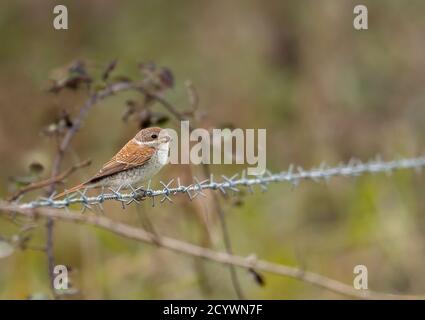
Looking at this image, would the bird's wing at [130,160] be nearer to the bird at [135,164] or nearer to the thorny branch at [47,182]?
the bird at [135,164]

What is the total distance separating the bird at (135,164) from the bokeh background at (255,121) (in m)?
0.96

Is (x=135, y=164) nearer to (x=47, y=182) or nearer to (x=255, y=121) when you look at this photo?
(x=47, y=182)

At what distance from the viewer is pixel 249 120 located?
8086 mm

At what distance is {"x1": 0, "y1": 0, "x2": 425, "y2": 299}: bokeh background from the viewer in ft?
18.5

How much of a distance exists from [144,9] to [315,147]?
9.20ft

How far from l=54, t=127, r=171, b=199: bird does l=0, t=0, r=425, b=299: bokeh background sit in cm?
96

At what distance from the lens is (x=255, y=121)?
8125 millimetres

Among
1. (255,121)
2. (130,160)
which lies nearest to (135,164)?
(130,160)

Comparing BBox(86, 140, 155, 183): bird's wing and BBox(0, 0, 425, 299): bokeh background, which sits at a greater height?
BBox(0, 0, 425, 299): bokeh background

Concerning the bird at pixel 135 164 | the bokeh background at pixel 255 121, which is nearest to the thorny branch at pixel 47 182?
the bird at pixel 135 164

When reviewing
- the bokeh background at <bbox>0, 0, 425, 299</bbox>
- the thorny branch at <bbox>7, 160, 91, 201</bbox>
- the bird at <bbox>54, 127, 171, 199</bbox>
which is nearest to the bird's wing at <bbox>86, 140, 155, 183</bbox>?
the bird at <bbox>54, 127, 171, 199</bbox>

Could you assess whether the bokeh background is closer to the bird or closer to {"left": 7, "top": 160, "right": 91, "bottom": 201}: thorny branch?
{"left": 7, "top": 160, "right": 91, "bottom": 201}: thorny branch

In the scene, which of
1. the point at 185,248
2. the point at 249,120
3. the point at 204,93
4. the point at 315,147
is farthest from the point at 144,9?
the point at 185,248

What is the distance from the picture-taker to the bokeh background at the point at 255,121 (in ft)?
18.5
